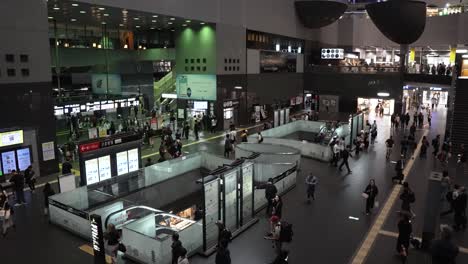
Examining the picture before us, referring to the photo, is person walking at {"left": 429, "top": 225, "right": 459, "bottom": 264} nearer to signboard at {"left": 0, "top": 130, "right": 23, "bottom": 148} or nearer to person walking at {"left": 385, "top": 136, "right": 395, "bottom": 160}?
person walking at {"left": 385, "top": 136, "right": 395, "bottom": 160}

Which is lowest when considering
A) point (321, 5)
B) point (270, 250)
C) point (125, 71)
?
point (270, 250)

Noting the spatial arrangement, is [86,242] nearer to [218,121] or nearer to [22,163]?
[22,163]

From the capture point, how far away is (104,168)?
15.8m

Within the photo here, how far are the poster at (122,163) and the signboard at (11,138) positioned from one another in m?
4.44

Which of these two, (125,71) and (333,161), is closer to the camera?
(333,161)

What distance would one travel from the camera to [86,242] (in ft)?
35.2

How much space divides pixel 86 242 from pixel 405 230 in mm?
8708

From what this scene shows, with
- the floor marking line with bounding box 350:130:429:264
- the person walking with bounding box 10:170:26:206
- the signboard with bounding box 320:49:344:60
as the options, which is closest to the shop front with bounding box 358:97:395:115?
the signboard with bounding box 320:49:344:60

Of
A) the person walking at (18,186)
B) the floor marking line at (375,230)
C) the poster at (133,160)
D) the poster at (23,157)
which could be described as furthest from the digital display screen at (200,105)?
the person walking at (18,186)

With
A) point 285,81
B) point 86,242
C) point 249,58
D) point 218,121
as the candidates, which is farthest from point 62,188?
point 285,81

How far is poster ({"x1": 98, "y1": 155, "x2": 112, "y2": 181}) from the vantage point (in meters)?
15.6

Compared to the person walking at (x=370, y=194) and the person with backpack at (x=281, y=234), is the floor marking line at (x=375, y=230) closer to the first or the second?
the person walking at (x=370, y=194)

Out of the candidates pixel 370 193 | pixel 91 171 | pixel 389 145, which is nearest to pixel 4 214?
pixel 91 171

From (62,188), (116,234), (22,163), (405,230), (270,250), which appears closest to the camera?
(116,234)
